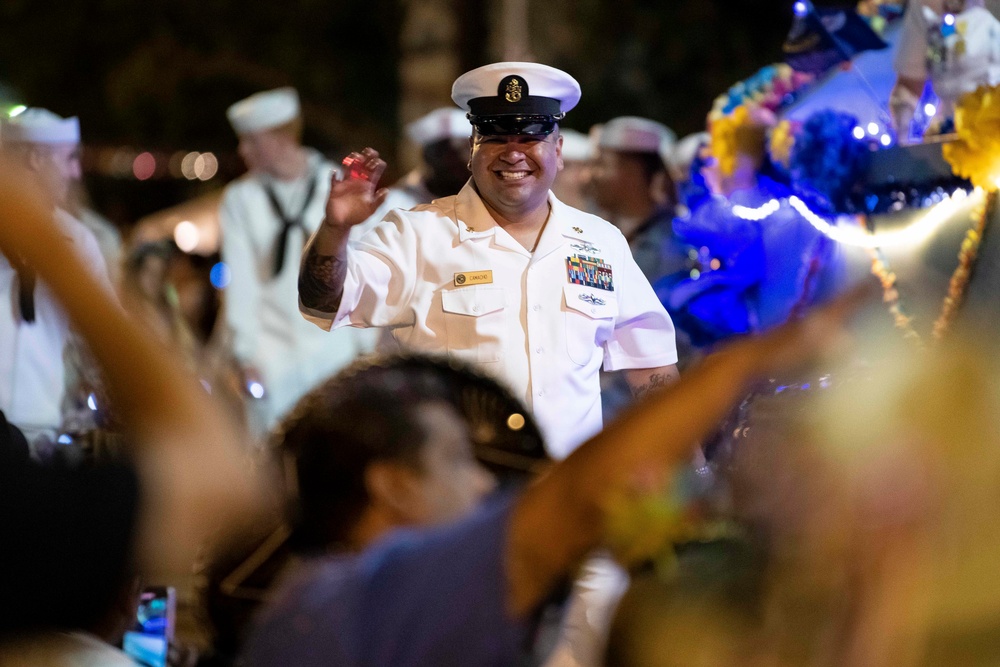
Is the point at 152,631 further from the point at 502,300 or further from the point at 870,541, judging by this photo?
the point at 870,541

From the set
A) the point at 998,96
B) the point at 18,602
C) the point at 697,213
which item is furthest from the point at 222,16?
the point at 18,602

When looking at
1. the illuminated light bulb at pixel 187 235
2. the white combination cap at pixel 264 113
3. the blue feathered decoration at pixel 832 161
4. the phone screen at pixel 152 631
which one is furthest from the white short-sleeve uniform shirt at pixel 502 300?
the illuminated light bulb at pixel 187 235

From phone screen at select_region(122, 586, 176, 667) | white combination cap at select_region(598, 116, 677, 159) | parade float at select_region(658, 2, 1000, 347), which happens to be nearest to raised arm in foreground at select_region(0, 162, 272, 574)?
phone screen at select_region(122, 586, 176, 667)

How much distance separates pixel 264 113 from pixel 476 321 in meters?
4.84

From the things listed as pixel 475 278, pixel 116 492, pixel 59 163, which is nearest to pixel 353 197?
pixel 475 278

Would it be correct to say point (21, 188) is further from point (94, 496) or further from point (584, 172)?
point (584, 172)

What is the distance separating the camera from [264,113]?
9055mm

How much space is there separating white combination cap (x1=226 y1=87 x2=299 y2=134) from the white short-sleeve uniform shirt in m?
4.45

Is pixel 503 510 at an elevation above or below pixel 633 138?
below

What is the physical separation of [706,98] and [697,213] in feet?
27.4

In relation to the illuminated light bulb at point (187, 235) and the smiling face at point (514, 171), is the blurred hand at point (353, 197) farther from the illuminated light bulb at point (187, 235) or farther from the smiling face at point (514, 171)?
the illuminated light bulb at point (187, 235)

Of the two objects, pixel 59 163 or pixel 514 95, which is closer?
pixel 514 95

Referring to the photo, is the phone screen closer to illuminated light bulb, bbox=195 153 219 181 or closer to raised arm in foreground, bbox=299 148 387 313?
raised arm in foreground, bbox=299 148 387 313

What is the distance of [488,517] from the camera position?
1.98 meters
